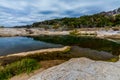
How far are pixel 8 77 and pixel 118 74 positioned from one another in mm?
14525

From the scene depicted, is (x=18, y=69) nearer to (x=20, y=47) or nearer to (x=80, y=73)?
(x=80, y=73)

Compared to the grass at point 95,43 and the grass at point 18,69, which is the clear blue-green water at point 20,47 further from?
the grass at point 18,69

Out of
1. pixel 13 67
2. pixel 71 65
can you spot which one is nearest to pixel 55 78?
pixel 71 65

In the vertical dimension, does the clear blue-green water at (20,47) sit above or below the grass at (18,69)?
below

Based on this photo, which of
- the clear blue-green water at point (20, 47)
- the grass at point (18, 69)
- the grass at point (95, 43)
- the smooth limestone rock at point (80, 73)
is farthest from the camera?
the grass at point (95, 43)

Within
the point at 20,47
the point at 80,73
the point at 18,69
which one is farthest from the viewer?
the point at 20,47

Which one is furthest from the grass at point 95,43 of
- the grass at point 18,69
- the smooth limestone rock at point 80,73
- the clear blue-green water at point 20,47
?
the smooth limestone rock at point 80,73

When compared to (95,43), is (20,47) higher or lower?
higher

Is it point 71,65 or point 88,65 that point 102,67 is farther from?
point 71,65

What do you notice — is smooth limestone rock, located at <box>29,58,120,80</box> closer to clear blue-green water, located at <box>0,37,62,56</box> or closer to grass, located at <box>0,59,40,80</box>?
grass, located at <box>0,59,40,80</box>

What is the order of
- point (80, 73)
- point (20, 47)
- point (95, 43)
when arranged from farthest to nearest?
point (95, 43)
point (20, 47)
point (80, 73)

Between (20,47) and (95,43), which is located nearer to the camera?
(20,47)

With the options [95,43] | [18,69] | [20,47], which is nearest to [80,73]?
[18,69]

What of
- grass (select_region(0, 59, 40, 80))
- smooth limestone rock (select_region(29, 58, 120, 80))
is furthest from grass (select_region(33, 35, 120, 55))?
smooth limestone rock (select_region(29, 58, 120, 80))
